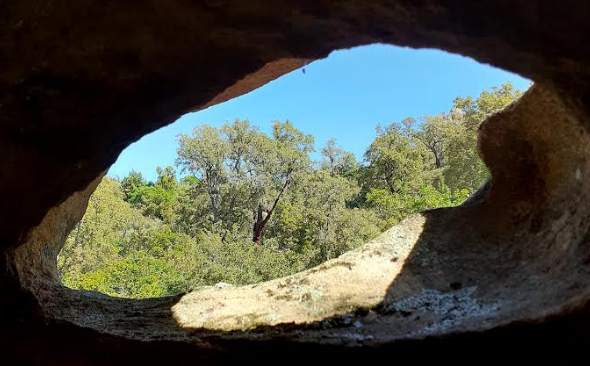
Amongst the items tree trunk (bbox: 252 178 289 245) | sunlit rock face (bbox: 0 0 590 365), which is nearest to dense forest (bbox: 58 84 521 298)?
tree trunk (bbox: 252 178 289 245)

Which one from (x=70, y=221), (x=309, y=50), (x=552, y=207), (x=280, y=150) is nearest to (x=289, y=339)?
(x=309, y=50)

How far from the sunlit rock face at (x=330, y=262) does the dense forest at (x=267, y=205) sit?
10.4 meters

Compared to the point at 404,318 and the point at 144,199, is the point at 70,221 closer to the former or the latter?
the point at 404,318

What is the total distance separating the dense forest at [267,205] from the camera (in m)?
15.5

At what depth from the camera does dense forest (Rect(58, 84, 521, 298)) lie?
51.0ft

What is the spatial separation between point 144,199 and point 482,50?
31.4 metres

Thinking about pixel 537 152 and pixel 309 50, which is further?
pixel 537 152

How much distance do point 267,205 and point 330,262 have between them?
15.9 m

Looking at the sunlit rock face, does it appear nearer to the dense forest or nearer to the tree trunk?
the dense forest

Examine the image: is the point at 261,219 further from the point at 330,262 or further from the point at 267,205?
the point at 330,262

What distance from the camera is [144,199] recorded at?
105 ft

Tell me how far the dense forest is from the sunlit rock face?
10408 millimetres

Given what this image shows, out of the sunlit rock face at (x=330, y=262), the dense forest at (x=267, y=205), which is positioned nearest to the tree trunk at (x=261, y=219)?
the dense forest at (x=267, y=205)

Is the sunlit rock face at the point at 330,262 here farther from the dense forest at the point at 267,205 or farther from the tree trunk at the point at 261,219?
the tree trunk at the point at 261,219
